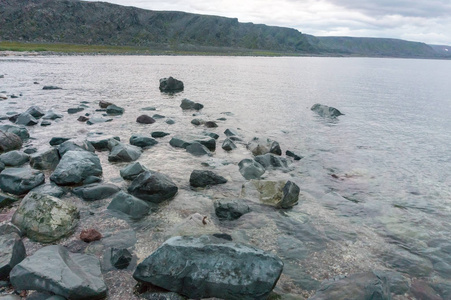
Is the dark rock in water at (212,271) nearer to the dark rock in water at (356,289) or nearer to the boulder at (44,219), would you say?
the dark rock in water at (356,289)

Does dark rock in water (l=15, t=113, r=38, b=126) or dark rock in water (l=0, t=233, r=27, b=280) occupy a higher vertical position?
dark rock in water (l=0, t=233, r=27, b=280)

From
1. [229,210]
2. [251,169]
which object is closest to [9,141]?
[251,169]

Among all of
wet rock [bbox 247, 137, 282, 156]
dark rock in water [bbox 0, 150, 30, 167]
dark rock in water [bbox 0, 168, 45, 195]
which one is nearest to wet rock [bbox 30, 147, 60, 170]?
dark rock in water [bbox 0, 150, 30, 167]

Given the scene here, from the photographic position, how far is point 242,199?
28.4ft

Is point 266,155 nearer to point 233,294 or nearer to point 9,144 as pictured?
point 233,294

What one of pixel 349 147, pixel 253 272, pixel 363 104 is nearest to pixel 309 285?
pixel 253 272

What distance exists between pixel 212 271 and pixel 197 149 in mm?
7933

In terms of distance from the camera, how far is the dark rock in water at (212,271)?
478 cm

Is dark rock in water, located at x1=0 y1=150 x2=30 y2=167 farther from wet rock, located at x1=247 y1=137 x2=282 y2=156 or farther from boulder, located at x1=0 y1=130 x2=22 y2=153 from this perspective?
wet rock, located at x1=247 y1=137 x2=282 y2=156

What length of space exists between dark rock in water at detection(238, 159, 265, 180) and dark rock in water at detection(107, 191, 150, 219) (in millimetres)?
3750

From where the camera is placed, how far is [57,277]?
179 inches

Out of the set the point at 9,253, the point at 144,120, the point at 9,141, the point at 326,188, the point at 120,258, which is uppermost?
the point at 9,253

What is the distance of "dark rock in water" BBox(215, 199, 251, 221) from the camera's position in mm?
7621

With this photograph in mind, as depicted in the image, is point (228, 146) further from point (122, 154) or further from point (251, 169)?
point (122, 154)
